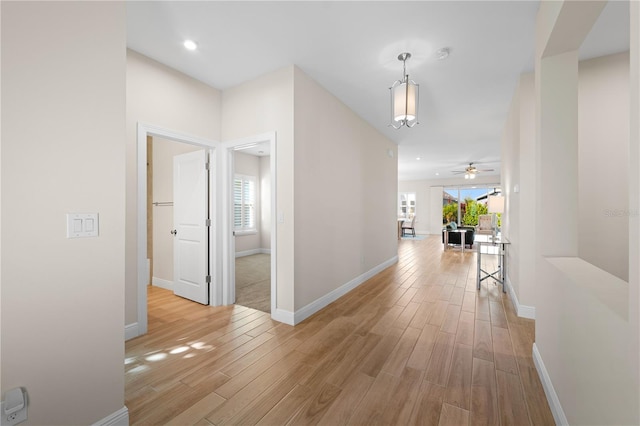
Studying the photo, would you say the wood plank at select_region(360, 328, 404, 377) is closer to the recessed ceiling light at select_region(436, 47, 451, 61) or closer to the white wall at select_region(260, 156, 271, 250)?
the recessed ceiling light at select_region(436, 47, 451, 61)

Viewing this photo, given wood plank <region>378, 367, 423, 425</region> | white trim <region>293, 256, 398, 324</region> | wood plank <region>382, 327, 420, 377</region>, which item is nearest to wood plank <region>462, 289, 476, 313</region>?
wood plank <region>382, 327, 420, 377</region>

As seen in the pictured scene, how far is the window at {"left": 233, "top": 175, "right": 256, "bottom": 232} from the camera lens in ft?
23.5

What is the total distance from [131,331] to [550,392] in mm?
3413

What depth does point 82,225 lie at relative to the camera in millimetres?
1393

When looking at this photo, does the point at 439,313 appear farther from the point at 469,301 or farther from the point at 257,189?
the point at 257,189

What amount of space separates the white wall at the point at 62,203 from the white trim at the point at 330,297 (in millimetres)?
1727

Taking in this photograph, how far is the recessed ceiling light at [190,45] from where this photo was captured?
2467 mm

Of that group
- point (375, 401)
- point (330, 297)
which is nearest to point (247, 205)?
point (330, 297)

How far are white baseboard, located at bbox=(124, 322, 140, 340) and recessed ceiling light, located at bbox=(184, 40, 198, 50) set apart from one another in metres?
2.72

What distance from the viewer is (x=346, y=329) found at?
2777mm

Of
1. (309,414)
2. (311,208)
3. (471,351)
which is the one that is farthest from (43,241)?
(471,351)

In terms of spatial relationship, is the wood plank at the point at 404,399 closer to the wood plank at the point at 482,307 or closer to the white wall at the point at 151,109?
the wood plank at the point at 482,307

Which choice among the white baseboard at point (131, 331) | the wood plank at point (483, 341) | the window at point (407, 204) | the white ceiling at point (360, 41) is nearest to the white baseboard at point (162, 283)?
the white baseboard at point (131, 331)

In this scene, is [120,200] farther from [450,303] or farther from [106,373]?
[450,303]
